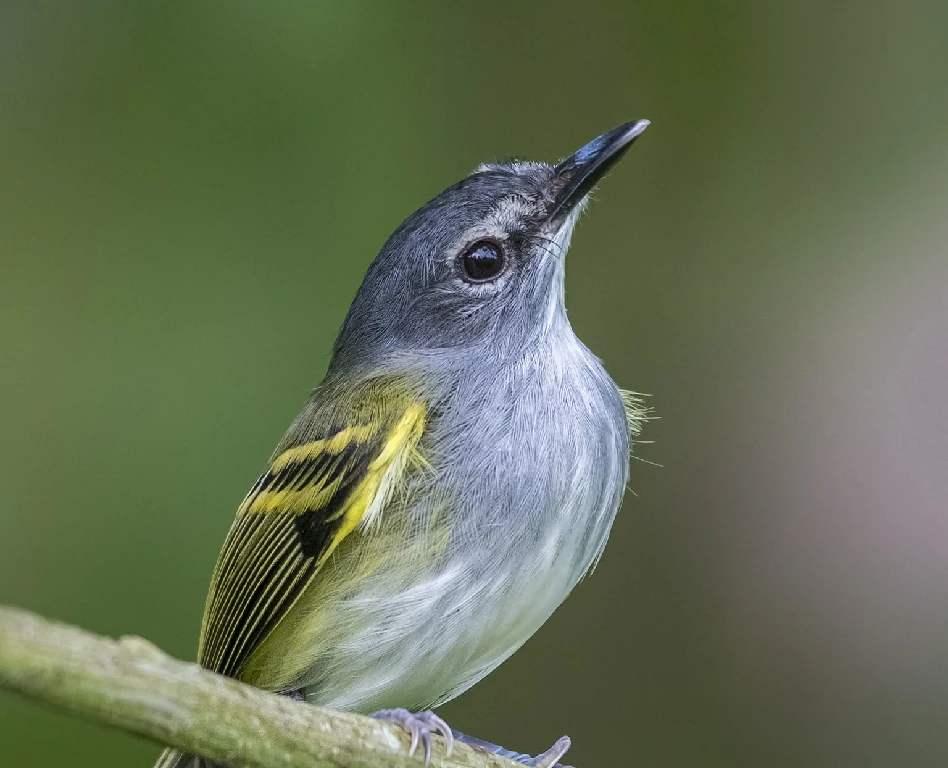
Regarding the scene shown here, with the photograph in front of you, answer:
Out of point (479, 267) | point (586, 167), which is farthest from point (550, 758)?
point (586, 167)

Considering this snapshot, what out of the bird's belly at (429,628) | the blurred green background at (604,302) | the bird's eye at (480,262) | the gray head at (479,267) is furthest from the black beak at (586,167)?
the blurred green background at (604,302)

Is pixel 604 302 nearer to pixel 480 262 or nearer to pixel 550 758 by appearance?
pixel 480 262

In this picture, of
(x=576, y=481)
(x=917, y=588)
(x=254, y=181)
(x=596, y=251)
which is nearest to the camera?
(x=576, y=481)

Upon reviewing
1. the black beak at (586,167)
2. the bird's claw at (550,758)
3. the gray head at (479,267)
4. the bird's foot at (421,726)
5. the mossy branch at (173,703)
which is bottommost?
the bird's claw at (550,758)

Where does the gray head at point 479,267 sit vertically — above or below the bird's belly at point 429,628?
above

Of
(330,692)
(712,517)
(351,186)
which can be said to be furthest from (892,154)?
(330,692)

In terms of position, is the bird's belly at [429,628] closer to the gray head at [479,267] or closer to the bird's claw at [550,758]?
the bird's claw at [550,758]

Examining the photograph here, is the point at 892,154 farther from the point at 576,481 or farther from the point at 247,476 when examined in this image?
the point at 247,476

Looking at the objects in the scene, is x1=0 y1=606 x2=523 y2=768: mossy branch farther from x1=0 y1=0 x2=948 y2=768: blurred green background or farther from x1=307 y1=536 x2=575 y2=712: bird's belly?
x1=0 y1=0 x2=948 y2=768: blurred green background
